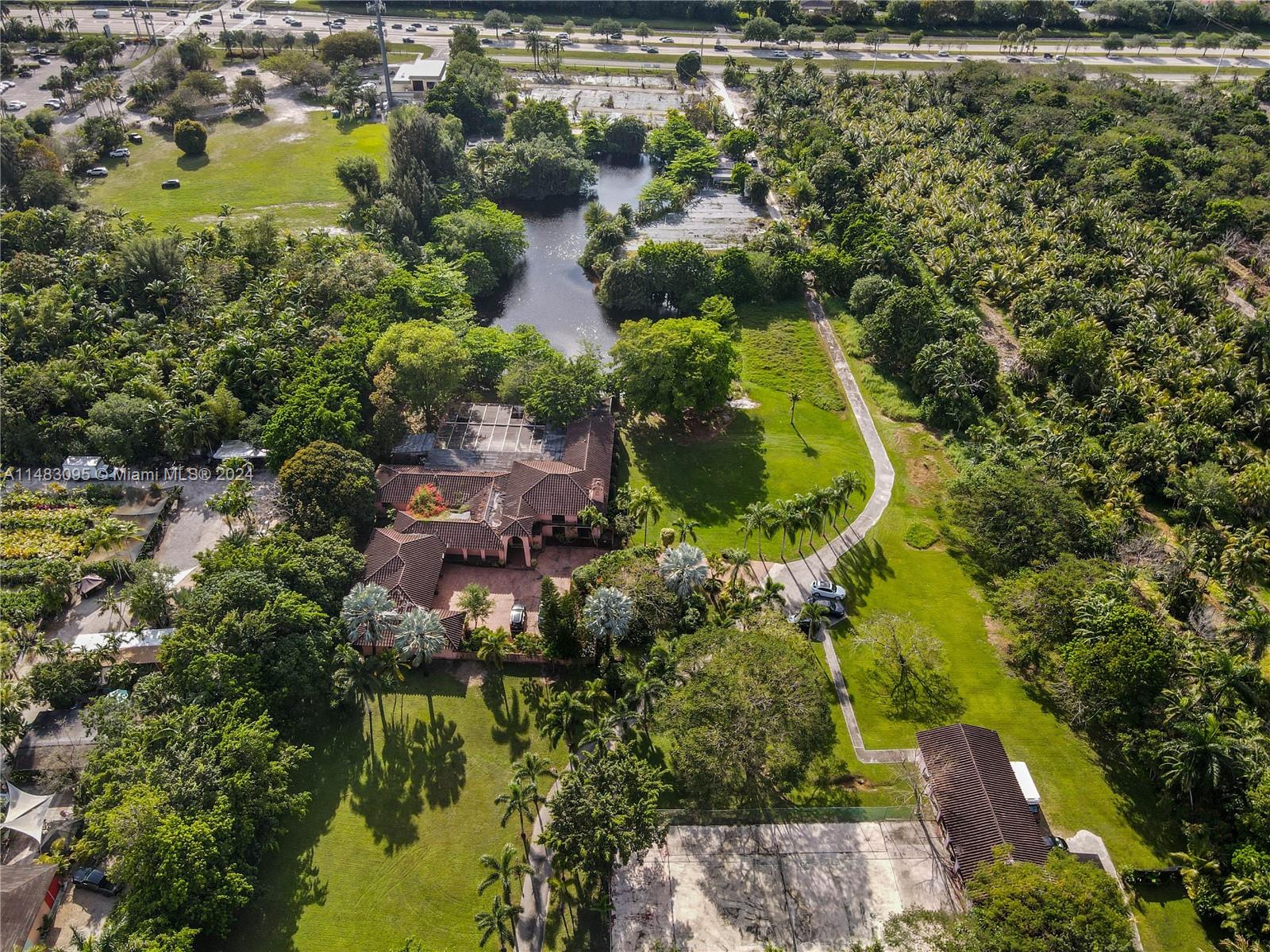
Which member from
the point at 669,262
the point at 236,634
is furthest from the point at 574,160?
the point at 236,634

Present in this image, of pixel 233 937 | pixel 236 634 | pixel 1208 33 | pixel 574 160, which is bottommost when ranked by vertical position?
pixel 233 937

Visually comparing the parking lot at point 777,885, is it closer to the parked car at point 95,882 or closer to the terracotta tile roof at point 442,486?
the parked car at point 95,882

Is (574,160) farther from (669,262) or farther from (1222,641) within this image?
(1222,641)

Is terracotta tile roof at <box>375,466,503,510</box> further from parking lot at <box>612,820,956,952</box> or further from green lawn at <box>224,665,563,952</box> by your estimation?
parking lot at <box>612,820,956,952</box>

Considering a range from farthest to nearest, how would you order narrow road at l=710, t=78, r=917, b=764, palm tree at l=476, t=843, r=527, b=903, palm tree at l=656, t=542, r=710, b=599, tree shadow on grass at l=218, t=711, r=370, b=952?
palm tree at l=656, t=542, r=710, b=599 < narrow road at l=710, t=78, r=917, b=764 < tree shadow on grass at l=218, t=711, r=370, b=952 < palm tree at l=476, t=843, r=527, b=903

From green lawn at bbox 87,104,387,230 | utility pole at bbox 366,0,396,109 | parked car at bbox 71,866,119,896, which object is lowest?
parked car at bbox 71,866,119,896

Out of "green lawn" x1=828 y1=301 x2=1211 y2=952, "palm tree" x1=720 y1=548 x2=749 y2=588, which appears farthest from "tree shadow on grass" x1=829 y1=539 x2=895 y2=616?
"palm tree" x1=720 y1=548 x2=749 y2=588
